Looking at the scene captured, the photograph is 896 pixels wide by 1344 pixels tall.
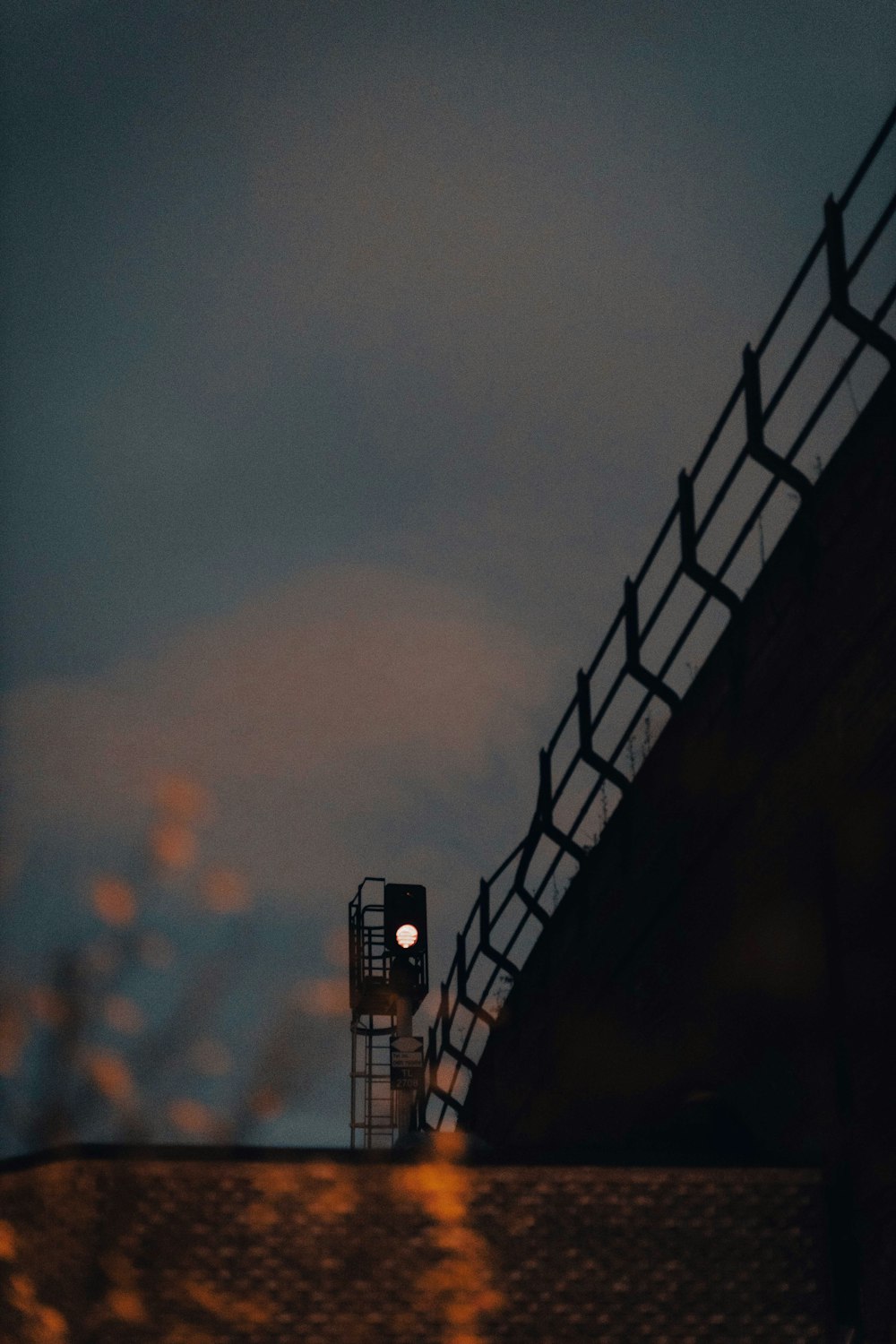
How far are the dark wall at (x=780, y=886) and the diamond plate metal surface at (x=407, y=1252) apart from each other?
0.45m

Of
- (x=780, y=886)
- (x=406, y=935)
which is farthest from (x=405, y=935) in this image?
(x=780, y=886)

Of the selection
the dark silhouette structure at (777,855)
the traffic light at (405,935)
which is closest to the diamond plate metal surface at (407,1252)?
the dark silhouette structure at (777,855)

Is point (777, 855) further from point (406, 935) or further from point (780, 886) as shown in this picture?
point (406, 935)

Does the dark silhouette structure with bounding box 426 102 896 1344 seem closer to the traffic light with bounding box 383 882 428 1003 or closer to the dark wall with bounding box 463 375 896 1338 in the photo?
the dark wall with bounding box 463 375 896 1338

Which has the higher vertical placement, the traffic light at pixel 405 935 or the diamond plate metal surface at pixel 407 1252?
the traffic light at pixel 405 935

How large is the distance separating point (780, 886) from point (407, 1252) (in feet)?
11.1

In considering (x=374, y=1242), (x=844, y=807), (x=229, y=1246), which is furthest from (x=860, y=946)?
(x=229, y=1246)

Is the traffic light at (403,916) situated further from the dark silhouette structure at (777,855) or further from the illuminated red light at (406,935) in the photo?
A: the dark silhouette structure at (777,855)

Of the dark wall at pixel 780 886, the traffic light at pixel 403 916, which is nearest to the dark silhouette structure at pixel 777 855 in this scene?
the dark wall at pixel 780 886

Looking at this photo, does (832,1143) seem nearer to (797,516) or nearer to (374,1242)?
(374,1242)

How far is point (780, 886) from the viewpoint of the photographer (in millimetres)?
11727

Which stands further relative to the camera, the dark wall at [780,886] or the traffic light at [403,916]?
the traffic light at [403,916]

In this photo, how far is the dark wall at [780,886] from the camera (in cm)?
1045

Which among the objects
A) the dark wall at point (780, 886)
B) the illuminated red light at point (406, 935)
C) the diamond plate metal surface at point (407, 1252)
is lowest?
the diamond plate metal surface at point (407, 1252)
